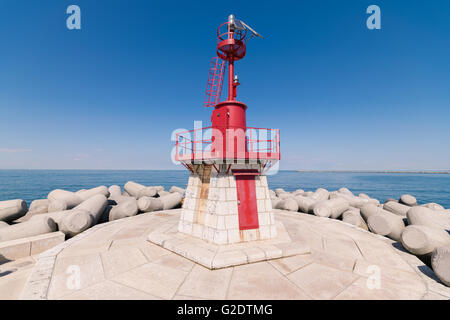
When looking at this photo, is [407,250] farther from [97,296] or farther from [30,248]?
[30,248]

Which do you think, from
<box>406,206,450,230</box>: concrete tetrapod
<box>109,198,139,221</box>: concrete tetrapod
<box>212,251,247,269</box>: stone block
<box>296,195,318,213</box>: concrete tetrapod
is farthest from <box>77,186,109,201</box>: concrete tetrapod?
<box>406,206,450,230</box>: concrete tetrapod

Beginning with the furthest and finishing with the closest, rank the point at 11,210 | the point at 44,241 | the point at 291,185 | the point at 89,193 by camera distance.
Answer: the point at 291,185 → the point at 89,193 → the point at 11,210 → the point at 44,241

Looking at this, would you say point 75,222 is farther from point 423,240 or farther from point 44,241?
point 423,240

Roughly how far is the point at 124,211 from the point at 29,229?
4.70 metres

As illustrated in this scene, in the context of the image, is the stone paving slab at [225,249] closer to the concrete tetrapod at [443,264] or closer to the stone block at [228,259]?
the stone block at [228,259]

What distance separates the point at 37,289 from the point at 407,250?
12.5 meters

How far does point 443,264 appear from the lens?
5531 millimetres

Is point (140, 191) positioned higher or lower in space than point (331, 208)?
higher

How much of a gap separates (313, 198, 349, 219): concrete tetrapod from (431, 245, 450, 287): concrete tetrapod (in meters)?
7.83

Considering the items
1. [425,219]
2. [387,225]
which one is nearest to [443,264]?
[387,225]

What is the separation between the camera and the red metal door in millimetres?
8328

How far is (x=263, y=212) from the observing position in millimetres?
8742

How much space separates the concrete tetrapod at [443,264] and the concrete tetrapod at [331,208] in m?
7.83

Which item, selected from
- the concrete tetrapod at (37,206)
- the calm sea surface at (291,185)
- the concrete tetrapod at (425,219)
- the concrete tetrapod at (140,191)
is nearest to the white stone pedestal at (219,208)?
the concrete tetrapod at (425,219)
